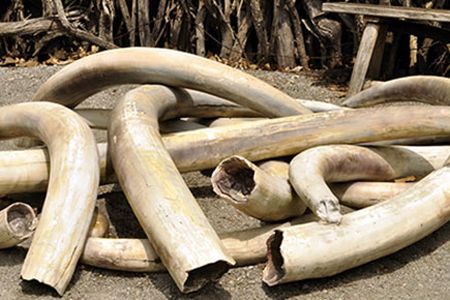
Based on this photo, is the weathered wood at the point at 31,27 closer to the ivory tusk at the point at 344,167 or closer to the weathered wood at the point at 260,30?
the weathered wood at the point at 260,30

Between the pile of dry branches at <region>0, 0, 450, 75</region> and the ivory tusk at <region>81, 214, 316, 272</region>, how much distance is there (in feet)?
11.2

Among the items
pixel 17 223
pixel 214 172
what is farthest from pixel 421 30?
pixel 17 223

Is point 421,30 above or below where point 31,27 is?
above

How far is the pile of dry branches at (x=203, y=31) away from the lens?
690cm

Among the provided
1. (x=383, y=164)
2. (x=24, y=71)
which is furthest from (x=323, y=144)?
(x=24, y=71)

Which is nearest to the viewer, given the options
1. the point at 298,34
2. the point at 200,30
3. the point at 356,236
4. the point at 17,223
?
the point at 356,236

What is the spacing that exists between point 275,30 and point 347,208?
10.2 ft

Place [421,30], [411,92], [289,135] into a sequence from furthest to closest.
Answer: [421,30]
[411,92]
[289,135]

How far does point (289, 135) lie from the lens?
427cm

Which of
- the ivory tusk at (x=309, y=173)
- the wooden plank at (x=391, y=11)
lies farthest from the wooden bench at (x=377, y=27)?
the ivory tusk at (x=309, y=173)

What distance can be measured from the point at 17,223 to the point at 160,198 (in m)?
0.66

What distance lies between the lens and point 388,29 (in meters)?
6.46

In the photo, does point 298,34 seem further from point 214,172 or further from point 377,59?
point 214,172

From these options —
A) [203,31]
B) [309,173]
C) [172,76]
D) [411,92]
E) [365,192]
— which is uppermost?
[172,76]
